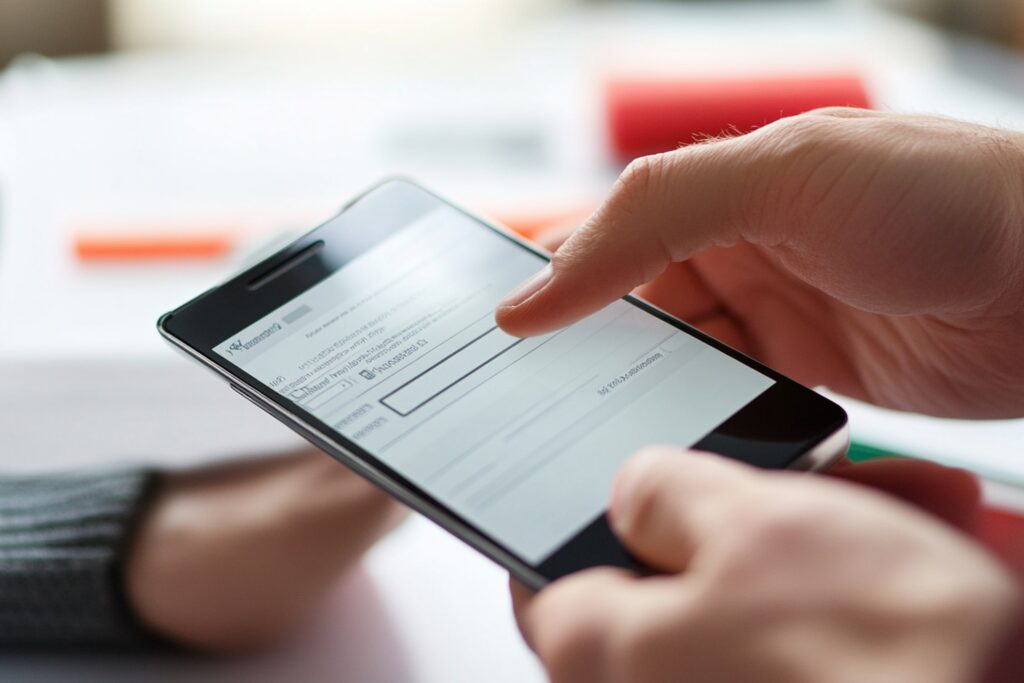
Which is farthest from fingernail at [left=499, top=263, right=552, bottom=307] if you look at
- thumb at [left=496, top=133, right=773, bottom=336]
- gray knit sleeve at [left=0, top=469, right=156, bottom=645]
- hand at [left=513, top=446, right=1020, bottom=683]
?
gray knit sleeve at [left=0, top=469, right=156, bottom=645]

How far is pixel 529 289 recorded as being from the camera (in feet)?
1.17

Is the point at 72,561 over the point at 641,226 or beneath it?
beneath

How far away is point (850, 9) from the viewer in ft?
2.69

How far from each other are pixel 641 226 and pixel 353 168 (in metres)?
0.38

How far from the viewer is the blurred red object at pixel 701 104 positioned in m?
0.67

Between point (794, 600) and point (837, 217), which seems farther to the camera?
point (837, 217)

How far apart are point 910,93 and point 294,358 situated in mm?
545

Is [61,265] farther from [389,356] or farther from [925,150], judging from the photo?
[925,150]

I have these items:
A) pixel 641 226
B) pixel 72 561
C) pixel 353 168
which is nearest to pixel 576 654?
pixel 641 226

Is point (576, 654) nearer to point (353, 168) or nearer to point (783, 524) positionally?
point (783, 524)

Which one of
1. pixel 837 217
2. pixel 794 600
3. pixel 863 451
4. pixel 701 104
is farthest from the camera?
pixel 701 104

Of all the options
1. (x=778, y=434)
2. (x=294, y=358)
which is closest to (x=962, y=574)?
(x=778, y=434)

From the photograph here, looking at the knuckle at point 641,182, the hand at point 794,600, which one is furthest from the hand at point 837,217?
the hand at point 794,600

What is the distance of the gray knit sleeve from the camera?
0.45 m
